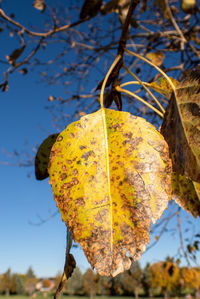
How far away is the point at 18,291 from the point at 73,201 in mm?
36861

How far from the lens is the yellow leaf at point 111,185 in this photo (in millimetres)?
339

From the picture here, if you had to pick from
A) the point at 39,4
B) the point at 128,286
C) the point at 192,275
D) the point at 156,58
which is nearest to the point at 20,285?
the point at 128,286

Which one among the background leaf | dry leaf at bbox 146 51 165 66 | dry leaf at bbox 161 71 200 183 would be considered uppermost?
dry leaf at bbox 146 51 165 66

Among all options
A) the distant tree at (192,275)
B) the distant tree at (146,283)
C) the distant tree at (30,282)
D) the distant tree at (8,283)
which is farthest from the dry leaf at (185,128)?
the distant tree at (8,283)

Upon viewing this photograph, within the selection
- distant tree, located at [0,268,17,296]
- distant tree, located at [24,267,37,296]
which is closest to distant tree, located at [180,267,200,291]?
distant tree, located at [24,267,37,296]

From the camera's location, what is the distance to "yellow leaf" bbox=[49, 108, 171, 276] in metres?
0.34

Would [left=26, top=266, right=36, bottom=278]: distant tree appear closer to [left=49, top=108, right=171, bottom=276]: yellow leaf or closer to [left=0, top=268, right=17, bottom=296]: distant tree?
[left=0, top=268, right=17, bottom=296]: distant tree

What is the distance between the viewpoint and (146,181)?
38 centimetres

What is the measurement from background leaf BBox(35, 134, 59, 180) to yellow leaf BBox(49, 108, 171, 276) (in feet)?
0.58

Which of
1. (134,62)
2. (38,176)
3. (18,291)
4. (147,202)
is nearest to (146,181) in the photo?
(147,202)

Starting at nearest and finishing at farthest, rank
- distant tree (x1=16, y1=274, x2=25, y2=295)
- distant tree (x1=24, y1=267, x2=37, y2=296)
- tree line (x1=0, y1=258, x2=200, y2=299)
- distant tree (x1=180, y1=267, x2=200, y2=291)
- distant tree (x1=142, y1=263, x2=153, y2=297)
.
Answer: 1. distant tree (x1=180, y1=267, x2=200, y2=291)
2. tree line (x1=0, y1=258, x2=200, y2=299)
3. distant tree (x1=142, y1=263, x2=153, y2=297)
4. distant tree (x1=24, y1=267, x2=37, y2=296)
5. distant tree (x1=16, y1=274, x2=25, y2=295)

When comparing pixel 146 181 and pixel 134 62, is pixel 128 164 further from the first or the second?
pixel 134 62

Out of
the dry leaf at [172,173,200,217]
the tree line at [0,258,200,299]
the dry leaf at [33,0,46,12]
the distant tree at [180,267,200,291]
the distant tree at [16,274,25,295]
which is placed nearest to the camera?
the dry leaf at [172,173,200,217]

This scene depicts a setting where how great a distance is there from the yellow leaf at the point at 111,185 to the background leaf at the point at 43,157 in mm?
176
